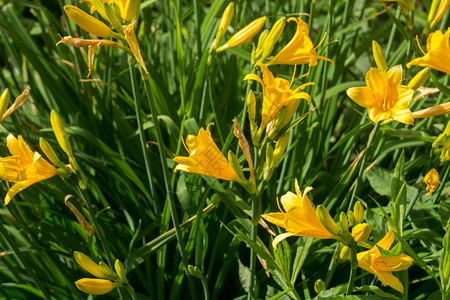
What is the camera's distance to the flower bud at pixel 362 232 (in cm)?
77

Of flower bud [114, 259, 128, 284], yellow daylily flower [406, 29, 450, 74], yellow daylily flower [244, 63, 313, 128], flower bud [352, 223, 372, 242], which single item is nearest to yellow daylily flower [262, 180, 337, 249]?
flower bud [352, 223, 372, 242]

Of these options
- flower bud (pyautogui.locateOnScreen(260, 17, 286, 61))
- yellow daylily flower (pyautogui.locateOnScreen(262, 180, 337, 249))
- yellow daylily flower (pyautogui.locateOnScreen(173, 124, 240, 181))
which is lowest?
yellow daylily flower (pyautogui.locateOnScreen(262, 180, 337, 249))

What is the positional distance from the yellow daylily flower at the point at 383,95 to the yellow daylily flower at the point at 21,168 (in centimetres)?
57

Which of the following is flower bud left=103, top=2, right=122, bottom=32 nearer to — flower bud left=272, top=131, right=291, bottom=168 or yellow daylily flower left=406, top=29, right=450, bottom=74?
flower bud left=272, top=131, right=291, bottom=168

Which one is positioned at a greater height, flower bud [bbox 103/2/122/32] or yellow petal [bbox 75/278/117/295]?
flower bud [bbox 103/2/122/32]

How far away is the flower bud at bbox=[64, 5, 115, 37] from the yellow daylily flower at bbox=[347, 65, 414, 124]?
456 millimetres

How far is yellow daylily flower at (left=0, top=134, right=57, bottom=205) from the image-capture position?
3.08ft

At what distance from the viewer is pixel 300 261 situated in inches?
39.2

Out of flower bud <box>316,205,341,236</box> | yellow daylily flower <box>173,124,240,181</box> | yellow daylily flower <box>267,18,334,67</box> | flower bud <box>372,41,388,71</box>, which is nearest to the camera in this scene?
→ flower bud <box>316,205,341,236</box>

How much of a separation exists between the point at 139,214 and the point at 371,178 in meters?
0.71

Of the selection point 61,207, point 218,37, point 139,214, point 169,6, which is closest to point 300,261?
point 218,37

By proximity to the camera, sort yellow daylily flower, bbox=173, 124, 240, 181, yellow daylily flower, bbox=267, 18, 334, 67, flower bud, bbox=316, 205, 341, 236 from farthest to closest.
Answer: yellow daylily flower, bbox=267, 18, 334, 67, yellow daylily flower, bbox=173, 124, 240, 181, flower bud, bbox=316, 205, 341, 236

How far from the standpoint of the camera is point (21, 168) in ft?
3.14

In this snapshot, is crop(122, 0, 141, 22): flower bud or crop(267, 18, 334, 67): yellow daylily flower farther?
crop(267, 18, 334, 67): yellow daylily flower
